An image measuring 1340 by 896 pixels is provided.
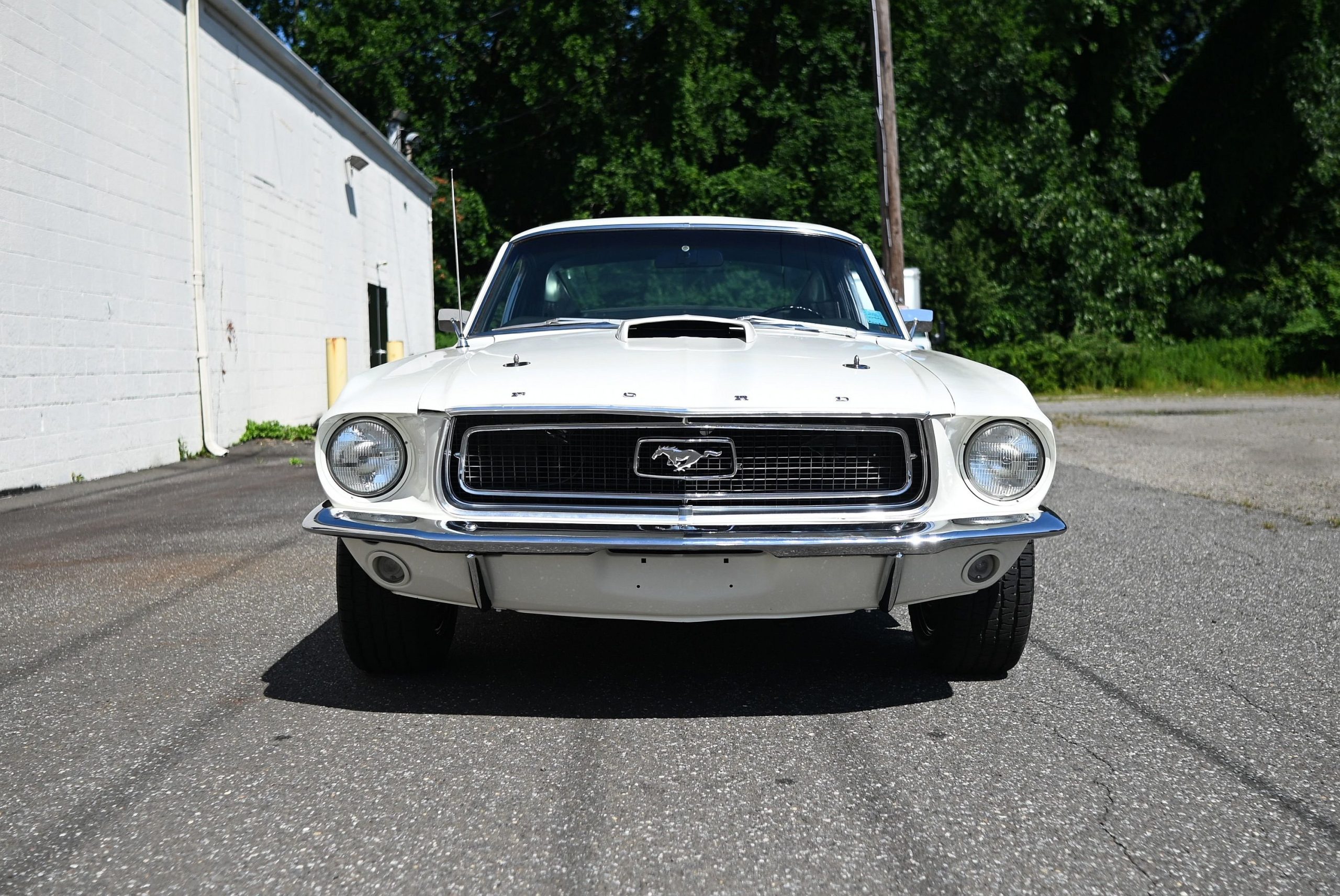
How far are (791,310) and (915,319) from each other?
54cm

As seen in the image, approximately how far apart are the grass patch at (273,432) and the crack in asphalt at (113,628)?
6683mm

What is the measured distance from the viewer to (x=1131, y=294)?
95.9 feet

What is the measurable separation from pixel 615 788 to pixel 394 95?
92.7 ft

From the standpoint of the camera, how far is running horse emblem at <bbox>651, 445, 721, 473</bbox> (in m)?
3.26

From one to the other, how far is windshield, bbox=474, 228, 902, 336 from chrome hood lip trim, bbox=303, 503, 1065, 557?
1446mm

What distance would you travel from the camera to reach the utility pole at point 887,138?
1571 centimetres

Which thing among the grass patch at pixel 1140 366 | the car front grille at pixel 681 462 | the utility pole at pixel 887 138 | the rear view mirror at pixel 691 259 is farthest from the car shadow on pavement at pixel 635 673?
the grass patch at pixel 1140 366

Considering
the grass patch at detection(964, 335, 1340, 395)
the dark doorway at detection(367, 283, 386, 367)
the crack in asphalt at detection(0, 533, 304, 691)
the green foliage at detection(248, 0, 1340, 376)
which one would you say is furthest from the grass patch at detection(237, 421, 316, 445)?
the grass patch at detection(964, 335, 1340, 395)

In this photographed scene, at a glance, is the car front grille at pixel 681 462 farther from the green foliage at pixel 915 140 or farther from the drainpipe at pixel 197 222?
the green foliage at pixel 915 140

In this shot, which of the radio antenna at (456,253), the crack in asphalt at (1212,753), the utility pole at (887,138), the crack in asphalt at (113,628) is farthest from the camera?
the utility pole at (887,138)

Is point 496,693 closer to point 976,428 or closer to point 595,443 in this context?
point 595,443

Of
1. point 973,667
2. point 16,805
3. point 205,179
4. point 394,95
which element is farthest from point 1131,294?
point 16,805

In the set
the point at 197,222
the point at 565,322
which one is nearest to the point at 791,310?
the point at 565,322

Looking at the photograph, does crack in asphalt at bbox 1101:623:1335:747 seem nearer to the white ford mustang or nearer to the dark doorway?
the white ford mustang
